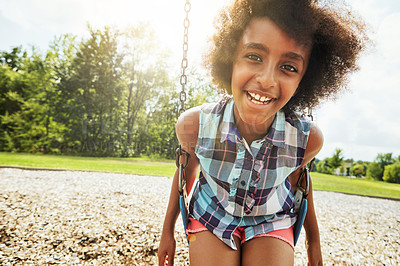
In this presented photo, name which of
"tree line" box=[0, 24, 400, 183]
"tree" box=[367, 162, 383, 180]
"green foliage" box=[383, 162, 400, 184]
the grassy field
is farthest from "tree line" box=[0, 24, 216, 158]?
"tree" box=[367, 162, 383, 180]

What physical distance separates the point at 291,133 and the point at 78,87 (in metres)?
19.4

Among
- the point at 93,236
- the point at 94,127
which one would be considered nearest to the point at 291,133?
the point at 93,236

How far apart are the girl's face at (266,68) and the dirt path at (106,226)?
2.01 m

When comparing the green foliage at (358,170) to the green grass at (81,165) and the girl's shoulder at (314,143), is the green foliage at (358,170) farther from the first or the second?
the girl's shoulder at (314,143)

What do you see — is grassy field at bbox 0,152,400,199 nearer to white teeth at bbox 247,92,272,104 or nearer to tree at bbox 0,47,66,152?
tree at bbox 0,47,66,152

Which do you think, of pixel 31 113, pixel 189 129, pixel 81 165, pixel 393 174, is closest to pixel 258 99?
pixel 189 129

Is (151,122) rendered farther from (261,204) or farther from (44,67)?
(261,204)

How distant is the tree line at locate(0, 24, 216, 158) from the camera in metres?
17.8

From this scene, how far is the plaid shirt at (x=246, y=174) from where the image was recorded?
1526 mm

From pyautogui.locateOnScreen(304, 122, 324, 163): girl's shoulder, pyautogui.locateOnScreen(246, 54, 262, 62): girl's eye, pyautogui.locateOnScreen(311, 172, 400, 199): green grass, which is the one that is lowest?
pyautogui.locateOnScreen(311, 172, 400, 199): green grass

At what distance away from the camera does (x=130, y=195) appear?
199 inches

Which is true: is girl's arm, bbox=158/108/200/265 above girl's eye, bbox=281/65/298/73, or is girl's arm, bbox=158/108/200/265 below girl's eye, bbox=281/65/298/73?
below

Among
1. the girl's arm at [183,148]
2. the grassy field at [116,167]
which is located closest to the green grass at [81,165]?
the grassy field at [116,167]

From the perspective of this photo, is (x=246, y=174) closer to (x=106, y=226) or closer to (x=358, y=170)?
(x=106, y=226)
